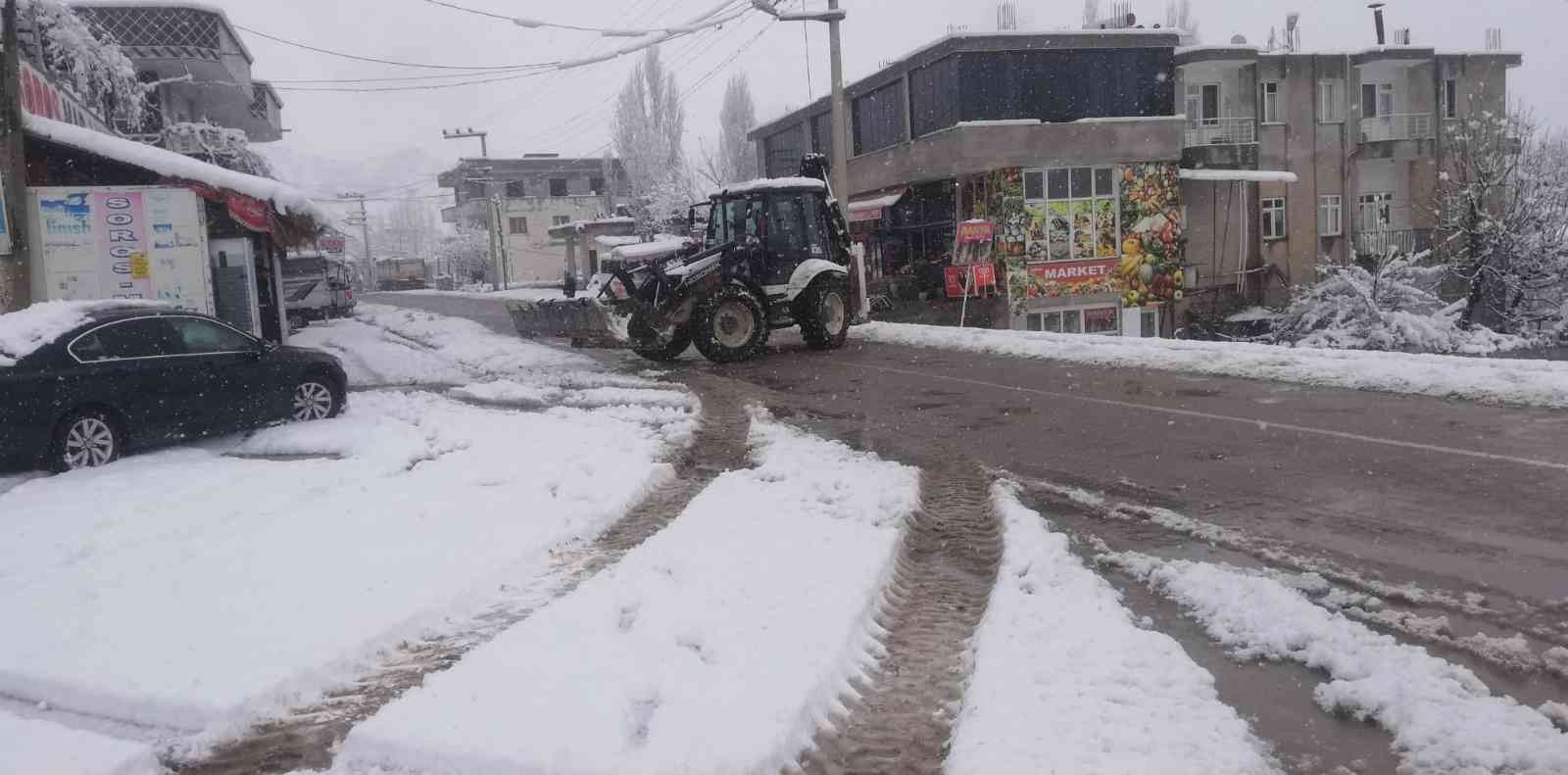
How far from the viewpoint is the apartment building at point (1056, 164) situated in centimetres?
2775

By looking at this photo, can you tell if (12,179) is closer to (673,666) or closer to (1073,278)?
(673,666)

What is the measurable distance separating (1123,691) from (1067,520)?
2.59 metres

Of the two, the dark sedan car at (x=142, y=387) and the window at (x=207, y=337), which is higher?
the window at (x=207, y=337)

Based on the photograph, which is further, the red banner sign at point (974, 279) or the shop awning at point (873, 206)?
the shop awning at point (873, 206)

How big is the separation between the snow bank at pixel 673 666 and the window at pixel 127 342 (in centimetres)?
636

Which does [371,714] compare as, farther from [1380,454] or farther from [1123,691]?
[1380,454]

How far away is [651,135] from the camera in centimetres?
5856

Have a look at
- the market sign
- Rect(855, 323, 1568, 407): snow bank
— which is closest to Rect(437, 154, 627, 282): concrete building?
the market sign

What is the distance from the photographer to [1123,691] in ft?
12.4

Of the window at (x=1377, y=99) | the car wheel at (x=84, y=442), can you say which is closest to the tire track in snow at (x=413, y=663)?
the car wheel at (x=84, y=442)

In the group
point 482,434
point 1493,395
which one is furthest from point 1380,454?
point 482,434

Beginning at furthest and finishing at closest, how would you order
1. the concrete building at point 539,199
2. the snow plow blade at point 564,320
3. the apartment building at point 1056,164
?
the concrete building at point 539,199 < the apartment building at point 1056,164 < the snow plow blade at point 564,320

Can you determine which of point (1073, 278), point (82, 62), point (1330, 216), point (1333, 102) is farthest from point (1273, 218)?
point (82, 62)

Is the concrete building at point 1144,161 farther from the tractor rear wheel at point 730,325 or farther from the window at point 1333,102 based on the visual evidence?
the tractor rear wheel at point 730,325
